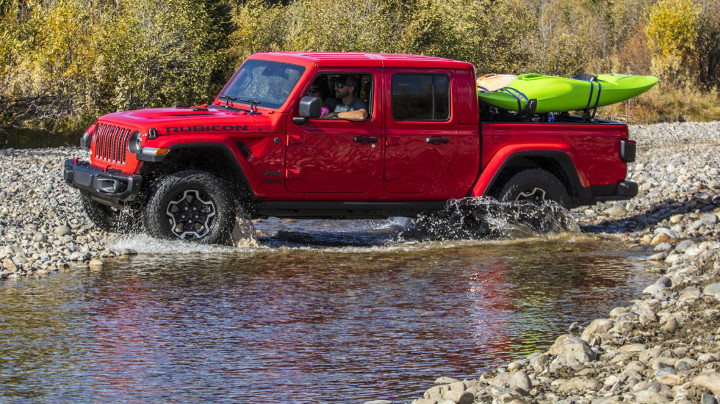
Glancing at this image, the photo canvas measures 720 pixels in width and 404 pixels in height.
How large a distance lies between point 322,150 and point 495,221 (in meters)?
2.03

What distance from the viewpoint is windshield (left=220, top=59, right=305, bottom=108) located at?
29.6 ft

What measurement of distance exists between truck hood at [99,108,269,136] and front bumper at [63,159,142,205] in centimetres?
44

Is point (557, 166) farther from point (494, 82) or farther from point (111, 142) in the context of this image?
point (111, 142)

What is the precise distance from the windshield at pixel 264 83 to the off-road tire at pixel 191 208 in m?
0.92

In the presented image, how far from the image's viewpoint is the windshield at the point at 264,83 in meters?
9.02

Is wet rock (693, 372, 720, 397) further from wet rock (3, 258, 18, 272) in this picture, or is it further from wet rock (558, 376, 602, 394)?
wet rock (3, 258, 18, 272)

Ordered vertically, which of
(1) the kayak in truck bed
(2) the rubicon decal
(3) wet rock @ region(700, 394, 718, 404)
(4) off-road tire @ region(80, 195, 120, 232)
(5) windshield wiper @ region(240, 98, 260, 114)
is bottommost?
(3) wet rock @ region(700, 394, 718, 404)

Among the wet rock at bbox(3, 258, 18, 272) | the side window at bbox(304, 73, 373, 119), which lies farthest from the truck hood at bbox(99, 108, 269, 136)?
the wet rock at bbox(3, 258, 18, 272)

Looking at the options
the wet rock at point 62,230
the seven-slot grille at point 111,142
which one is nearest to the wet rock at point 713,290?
the seven-slot grille at point 111,142

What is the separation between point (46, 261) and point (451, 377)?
4294mm

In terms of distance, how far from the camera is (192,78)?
20344 mm

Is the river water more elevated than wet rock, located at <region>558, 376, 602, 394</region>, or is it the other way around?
wet rock, located at <region>558, 376, 602, 394</region>

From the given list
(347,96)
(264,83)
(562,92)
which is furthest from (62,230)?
(562,92)

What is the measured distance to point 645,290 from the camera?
24.5 ft
